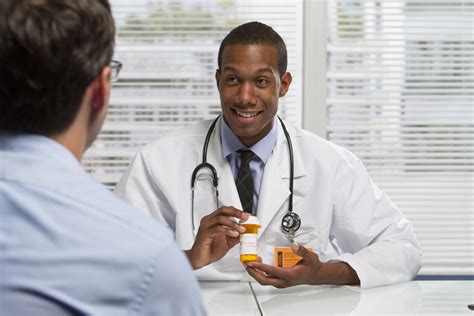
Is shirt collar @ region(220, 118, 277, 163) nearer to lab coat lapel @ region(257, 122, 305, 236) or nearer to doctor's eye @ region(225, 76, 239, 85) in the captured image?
lab coat lapel @ region(257, 122, 305, 236)

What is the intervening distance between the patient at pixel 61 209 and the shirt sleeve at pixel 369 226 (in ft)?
4.19

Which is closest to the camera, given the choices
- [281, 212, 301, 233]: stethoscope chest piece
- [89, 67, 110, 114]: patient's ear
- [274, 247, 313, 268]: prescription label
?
[89, 67, 110, 114]: patient's ear

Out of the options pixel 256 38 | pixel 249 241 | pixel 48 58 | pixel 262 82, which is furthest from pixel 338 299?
pixel 48 58

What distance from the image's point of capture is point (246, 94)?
6.71 feet

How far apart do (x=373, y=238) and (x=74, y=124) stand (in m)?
1.46

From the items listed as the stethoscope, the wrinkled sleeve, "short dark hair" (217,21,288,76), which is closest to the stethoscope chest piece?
the stethoscope

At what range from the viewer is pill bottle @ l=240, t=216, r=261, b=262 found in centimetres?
167

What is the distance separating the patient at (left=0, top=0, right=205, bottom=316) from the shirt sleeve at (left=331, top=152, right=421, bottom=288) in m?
1.28

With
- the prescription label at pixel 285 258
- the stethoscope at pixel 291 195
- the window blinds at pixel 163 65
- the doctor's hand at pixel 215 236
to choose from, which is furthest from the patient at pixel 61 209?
the window blinds at pixel 163 65

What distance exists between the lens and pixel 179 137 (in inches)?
85.4

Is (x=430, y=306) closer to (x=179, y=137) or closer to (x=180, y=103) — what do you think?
(x=179, y=137)

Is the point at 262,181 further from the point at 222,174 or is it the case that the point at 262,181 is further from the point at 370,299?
the point at 370,299

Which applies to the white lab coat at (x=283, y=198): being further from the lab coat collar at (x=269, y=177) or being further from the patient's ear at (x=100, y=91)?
the patient's ear at (x=100, y=91)

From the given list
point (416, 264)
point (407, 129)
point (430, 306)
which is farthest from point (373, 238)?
point (407, 129)
